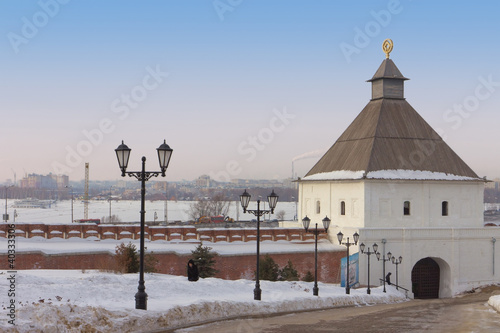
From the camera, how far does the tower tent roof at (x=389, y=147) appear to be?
3597 centimetres

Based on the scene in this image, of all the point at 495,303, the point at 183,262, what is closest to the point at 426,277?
the point at 495,303

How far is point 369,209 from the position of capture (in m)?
34.5

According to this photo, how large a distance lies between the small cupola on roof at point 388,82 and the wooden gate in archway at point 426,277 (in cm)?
1108

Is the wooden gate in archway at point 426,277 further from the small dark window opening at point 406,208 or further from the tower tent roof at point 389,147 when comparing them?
the tower tent roof at point 389,147

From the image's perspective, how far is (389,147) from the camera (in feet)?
121

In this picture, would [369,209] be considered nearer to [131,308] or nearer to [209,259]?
[209,259]

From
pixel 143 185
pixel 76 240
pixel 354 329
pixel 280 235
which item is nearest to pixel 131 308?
pixel 143 185

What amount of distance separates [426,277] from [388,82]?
1275 cm

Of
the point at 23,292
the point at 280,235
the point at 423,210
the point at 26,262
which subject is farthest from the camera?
the point at 423,210

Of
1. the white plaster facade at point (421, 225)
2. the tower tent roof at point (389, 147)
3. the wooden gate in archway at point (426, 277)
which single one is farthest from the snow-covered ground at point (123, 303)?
the wooden gate in archway at point (426, 277)

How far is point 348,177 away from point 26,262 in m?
19.1

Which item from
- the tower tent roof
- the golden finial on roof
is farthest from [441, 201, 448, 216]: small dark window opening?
the golden finial on roof

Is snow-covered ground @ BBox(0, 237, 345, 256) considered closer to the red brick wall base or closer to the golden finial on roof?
the red brick wall base

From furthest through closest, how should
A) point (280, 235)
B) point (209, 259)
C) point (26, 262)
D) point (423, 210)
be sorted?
point (423, 210), point (280, 235), point (209, 259), point (26, 262)
